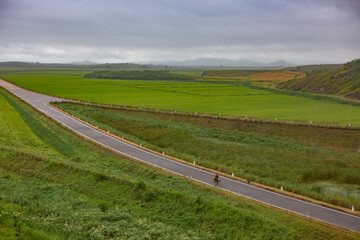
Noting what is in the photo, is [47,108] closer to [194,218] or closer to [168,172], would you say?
[168,172]

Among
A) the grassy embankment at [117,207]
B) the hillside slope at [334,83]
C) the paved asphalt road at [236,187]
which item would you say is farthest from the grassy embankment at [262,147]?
the hillside slope at [334,83]

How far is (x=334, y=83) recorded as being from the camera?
89.2 metres

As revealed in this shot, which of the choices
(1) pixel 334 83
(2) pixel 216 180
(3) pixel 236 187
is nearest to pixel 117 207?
(2) pixel 216 180

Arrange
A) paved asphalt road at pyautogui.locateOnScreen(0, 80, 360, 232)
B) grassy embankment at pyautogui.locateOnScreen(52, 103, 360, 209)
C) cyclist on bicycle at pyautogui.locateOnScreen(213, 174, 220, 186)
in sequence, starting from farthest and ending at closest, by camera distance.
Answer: grassy embankment at pyautogui.locateOnScreen(52, 103, 360, 209) → cyclist on bicycle at pyautogui.locateOnScreen(213, 174, 220, 186) → paved asphalt road at pyautogui.locateOnScreen(0, 80, 360, 232)

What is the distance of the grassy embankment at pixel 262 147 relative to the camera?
2592 cm

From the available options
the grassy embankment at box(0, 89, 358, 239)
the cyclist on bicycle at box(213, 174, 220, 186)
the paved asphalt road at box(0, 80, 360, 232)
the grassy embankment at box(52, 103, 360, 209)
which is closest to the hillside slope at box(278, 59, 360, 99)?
the grassy embankment at box(52, 103, 360, 209)

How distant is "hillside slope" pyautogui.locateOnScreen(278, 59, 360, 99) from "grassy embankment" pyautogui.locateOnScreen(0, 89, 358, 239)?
211 ft

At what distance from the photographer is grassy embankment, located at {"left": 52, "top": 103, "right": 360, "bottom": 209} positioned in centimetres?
2592

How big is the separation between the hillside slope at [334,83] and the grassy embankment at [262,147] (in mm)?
40513

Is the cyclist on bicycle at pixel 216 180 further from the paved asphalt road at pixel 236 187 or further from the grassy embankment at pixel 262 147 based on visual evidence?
the grassy embankment at pixel 262 147

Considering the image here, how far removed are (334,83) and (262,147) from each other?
62741mm

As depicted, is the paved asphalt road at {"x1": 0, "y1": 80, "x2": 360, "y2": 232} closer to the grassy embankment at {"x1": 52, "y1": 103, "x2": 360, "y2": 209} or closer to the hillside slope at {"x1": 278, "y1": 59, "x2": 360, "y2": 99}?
the grassy embankment at {"x1": 52, "y1": 103, "x2": 360, "y2": 209}

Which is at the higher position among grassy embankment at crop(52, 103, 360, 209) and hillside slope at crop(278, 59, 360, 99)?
hillside slope at crop(278, 59, 360, 99)

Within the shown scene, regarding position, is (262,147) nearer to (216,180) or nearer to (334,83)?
(216,180)
